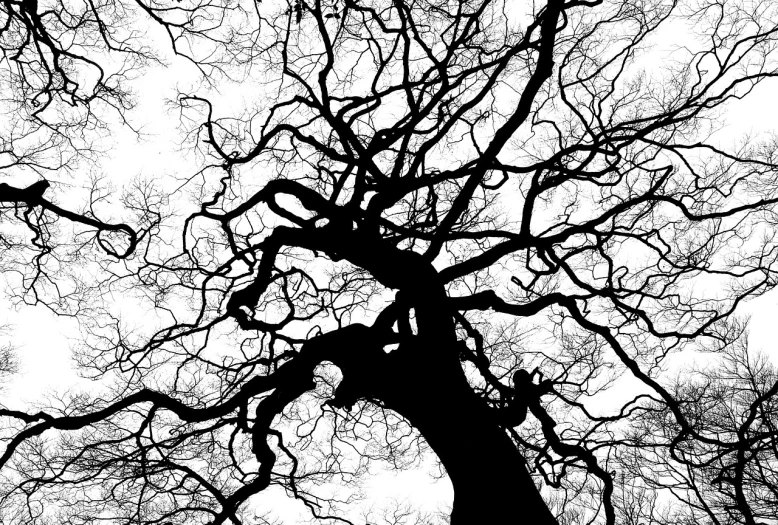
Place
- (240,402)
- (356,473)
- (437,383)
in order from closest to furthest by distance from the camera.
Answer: (437,383) → (240,402) → (356,473)

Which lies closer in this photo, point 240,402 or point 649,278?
point 240,402

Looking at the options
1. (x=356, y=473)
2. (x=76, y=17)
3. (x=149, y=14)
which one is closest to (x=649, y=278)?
(x=356, y=473)

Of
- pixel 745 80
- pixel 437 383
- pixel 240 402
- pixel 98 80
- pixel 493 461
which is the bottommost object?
pixel 493 461

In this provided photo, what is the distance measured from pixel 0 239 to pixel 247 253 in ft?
7.19

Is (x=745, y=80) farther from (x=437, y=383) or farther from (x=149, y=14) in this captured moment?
(x=149, y=14)

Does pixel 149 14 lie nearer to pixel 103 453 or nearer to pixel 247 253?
pixel 247 253

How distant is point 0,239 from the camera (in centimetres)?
512

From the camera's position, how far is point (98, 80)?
493 cm

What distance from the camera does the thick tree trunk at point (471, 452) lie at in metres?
3.15

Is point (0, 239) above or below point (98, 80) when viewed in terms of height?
below

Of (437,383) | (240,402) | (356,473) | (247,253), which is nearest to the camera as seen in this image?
(437,383)

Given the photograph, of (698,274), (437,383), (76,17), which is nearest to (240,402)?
(437,383)

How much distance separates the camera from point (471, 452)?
3363 mm

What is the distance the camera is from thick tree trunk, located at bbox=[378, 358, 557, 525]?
124 inches
